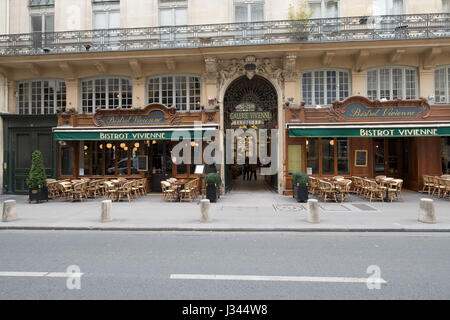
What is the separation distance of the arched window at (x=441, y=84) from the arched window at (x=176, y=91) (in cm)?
1274

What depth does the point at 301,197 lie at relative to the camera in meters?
11.4

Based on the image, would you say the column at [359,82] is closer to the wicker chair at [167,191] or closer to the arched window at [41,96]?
the wicker chair at [167,191]

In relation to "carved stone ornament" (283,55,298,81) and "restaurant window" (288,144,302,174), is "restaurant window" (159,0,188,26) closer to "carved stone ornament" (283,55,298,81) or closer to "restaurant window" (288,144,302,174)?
"carved stone ornament" (283,55,298,81)

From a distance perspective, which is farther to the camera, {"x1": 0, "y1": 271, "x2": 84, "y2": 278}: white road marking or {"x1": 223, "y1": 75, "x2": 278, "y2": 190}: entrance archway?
{"x1": 223, "y1": 75, "x2": 278, "y2": 190}: entrance archway

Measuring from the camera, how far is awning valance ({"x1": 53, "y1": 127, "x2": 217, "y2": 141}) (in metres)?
13.0

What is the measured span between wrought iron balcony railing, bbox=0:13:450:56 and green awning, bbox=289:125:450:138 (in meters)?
4.55

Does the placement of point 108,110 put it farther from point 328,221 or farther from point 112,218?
point 328,221

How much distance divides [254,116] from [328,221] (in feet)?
24.9

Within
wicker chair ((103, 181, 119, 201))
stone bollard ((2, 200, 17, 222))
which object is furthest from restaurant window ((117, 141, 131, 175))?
stone bollard ((2, 200, 17, 222))

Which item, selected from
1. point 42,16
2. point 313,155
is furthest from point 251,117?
point 42,16

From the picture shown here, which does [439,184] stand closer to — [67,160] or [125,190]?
[125,190]

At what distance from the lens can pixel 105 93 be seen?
15148 millimetres

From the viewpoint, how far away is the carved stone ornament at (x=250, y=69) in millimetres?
13906

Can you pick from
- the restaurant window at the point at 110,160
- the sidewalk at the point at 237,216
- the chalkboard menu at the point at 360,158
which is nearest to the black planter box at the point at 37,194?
the sidewalk at the point at 237,216
